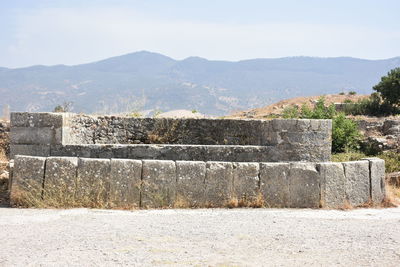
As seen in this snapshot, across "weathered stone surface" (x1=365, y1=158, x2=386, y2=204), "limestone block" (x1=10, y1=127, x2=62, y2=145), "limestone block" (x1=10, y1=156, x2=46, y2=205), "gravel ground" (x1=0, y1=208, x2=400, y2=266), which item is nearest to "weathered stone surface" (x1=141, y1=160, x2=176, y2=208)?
"gravel ground" (x1=0, y1=208, x2=400, y2=266)

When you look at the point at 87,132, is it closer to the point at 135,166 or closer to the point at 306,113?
the point at 135,166

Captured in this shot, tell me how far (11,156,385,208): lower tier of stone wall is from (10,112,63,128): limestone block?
1999mm

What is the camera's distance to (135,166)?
8289 mm

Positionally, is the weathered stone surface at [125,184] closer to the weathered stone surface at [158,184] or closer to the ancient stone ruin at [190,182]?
the ancient stone ruin at [190,182]

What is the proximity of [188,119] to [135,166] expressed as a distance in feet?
13.5

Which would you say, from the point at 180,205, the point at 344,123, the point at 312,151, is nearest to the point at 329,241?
the point at 180,205

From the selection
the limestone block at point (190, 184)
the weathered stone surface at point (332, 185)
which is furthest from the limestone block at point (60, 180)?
the weathered stone surface at point (332, 185)

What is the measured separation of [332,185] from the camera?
866 centimetres

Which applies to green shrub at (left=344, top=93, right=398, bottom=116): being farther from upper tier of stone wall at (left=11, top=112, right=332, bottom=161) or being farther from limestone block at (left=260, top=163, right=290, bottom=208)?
limestone block at (left=260, top=163, right=290, bottom=208)

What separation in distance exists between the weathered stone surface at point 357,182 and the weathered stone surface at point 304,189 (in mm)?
576

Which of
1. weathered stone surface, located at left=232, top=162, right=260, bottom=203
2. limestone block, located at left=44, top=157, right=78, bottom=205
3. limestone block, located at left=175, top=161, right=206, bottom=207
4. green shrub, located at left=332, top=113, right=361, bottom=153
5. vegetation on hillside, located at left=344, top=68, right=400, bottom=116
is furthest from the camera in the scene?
vegetation on hillside, located at left=344, top=68, right=400, bottom=116

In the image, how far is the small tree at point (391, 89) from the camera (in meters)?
36.5

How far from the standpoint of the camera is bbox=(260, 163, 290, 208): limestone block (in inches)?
335

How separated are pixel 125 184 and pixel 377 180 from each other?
4448 millimetres
